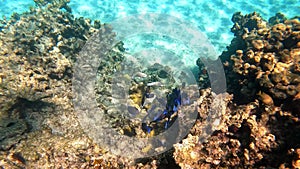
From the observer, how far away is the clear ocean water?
12484mm

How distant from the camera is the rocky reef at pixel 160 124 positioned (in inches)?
121

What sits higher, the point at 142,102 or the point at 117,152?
the point at 142,102

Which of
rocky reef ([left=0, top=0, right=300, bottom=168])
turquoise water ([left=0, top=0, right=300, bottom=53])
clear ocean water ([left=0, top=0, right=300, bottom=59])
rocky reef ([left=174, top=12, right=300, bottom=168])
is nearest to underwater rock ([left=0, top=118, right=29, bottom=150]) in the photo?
rocky reef ([left=0, top=0, right=300, bottom=168])

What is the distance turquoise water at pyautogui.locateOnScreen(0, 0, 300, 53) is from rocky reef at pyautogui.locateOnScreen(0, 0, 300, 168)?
271 inches

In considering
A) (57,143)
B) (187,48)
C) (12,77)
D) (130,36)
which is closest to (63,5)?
(130,36)

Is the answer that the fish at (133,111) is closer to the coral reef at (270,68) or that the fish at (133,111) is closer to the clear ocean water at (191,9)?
the coral reef at (270,68)

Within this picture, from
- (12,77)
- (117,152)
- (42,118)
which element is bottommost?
(117,152)

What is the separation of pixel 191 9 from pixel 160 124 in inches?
441

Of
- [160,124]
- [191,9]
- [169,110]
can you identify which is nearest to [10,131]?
[160,124]

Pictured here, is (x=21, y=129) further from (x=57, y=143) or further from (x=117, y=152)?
(x=117, y=152)

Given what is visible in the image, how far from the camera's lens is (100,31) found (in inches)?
293

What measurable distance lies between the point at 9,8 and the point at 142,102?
45.6 feet

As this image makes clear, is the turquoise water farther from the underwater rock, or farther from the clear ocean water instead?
the underwater rock

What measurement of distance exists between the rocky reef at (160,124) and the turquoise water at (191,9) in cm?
687
